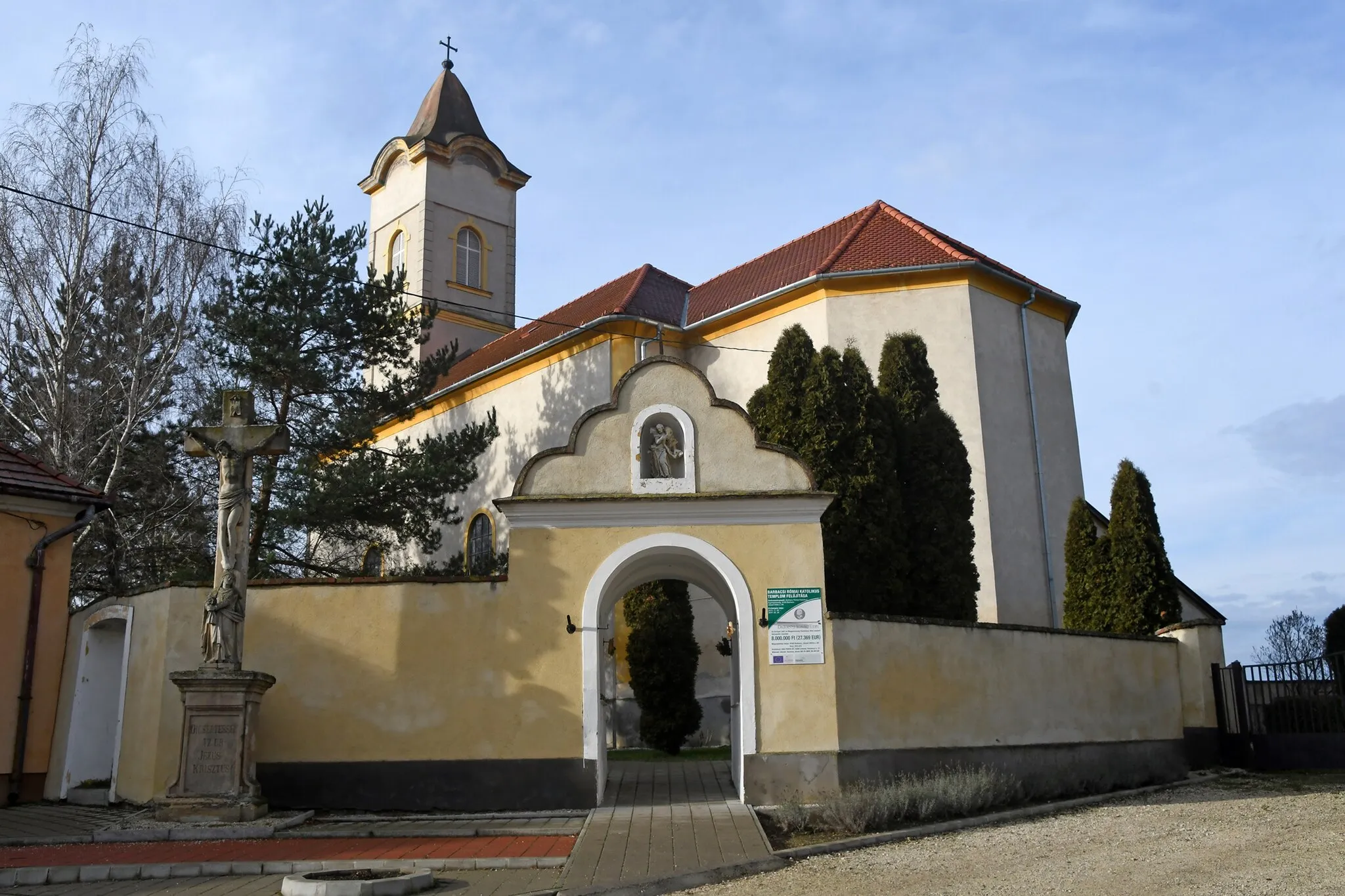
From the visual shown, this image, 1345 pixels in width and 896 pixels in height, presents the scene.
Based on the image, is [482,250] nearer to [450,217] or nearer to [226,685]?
[450,217]

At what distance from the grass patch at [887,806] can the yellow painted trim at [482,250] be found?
24.5 m

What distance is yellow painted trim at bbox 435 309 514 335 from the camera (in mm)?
32938

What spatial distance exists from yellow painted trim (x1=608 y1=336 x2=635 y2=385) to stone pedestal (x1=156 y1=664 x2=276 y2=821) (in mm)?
13217

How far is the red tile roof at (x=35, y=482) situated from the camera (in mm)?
14477

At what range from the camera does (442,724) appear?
1246cm

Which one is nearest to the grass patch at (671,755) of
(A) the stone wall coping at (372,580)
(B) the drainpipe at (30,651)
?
(A) the stone wall coping at (372,580)

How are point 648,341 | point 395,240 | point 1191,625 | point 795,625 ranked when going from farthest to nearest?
point 395,240, point 648,341, point 1191,625, point 795,625

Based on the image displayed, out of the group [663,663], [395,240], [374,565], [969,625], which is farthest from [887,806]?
[395,240]

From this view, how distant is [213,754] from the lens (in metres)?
11.5

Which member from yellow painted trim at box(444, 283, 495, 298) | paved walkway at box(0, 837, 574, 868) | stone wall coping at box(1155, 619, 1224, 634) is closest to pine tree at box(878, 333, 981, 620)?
stone wall coping at box(1155, 619, 1224, 634)

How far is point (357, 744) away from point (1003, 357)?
15.2m

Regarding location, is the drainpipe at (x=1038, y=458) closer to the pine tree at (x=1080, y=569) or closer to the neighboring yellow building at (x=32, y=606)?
the pine tree at (x=1080, y=569)

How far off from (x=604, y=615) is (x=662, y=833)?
10.9ft

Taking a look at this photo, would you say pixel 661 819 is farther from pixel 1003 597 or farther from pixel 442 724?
pixel 1003 597
